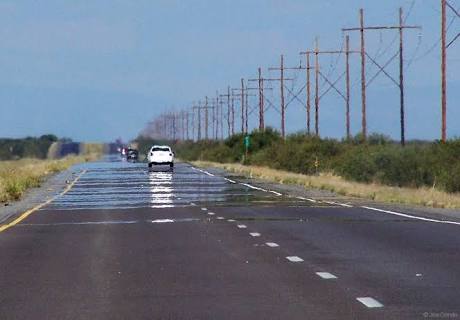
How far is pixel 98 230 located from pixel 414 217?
27.3 ft

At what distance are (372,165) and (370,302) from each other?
47089 millimetres

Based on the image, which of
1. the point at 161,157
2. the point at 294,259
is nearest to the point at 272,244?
the point at 294,259

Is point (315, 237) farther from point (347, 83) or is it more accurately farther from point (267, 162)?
point (267, 162)

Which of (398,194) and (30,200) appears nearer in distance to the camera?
(398,194)

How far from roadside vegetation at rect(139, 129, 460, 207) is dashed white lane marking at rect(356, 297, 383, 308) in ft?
71.9

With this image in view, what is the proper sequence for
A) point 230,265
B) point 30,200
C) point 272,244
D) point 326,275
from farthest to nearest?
point 30,200 → point 272,244 → point 230,265 → point 326,275

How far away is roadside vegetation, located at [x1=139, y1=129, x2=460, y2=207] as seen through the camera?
44.8m

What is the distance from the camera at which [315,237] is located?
2398 centimetres

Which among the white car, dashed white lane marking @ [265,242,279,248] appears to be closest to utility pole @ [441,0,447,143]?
dashed white lane marking @ [265,242,279,248]

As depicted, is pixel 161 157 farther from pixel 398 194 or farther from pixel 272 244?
pixel 272 244

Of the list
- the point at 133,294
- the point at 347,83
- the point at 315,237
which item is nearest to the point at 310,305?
the point at 133,294

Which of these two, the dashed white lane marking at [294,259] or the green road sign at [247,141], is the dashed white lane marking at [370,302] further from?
the green road sign at [247,141]

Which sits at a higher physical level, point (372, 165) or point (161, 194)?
point (372, 165)

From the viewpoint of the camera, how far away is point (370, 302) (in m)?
13.8
